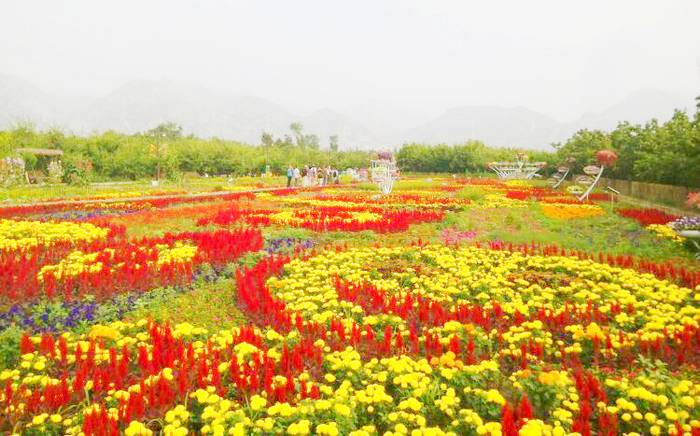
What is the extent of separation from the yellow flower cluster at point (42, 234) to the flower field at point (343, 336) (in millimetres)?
79

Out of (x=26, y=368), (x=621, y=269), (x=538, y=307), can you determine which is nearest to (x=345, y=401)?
(x=26, y=368)

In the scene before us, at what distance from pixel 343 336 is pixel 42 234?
28.4 feet

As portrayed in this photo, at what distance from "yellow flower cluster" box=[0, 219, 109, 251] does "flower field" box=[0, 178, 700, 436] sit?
0.08 metres

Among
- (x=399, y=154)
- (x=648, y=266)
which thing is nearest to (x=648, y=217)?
(x=648, y=266)

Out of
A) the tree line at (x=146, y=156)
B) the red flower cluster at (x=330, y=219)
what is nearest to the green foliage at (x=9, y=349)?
the red flower cluster at (x=330, y=219)

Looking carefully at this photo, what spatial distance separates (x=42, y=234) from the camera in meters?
10.7

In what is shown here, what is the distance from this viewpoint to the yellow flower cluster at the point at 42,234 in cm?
977

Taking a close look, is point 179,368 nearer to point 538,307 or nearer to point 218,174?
point 538,307

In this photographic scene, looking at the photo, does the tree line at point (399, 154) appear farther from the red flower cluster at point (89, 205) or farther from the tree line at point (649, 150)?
the red flower cluster at point (89, 205)

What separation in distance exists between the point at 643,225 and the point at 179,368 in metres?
13.3

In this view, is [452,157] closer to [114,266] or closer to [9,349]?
[114,266]

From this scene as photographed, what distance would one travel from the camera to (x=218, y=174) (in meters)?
56.7

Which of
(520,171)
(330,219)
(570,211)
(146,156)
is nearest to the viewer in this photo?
(330,219)

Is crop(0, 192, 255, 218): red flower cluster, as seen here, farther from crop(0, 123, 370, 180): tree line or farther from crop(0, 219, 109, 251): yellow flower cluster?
crop(0, 123, 370, 180): tree line
